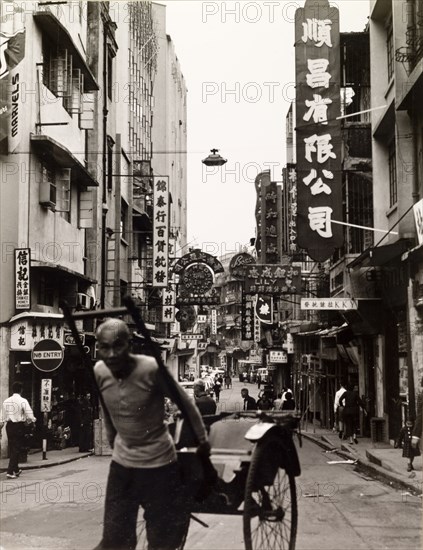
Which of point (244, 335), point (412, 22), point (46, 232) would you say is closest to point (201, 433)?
point (46, 232)

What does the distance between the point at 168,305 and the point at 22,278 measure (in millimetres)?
1981

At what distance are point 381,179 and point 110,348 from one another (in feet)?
50.8

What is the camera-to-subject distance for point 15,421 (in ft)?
32.0

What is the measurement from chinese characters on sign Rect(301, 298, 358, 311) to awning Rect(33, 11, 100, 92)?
7.37 m

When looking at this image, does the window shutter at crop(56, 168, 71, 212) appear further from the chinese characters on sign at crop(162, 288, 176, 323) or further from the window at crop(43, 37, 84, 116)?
the chinese characters on sign at crop(162, 288, 176, 323)

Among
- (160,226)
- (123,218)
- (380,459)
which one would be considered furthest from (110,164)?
(380,459)

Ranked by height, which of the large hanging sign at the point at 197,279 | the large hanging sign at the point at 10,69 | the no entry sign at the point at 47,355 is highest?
the large hanging sign at the point at 10,69

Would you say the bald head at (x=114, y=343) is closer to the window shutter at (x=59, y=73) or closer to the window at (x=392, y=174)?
the window shutter at (x=59, y=73)

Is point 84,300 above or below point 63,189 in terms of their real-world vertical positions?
below

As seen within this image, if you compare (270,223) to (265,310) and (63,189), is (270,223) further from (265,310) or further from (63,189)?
(63,189)

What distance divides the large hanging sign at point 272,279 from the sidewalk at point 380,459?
4.56 metres

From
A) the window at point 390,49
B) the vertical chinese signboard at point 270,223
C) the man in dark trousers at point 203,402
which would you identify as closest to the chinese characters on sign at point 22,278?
the man in dark trousers at point 203,402

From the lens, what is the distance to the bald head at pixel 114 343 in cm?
507

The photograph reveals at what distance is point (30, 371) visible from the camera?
385 inches
